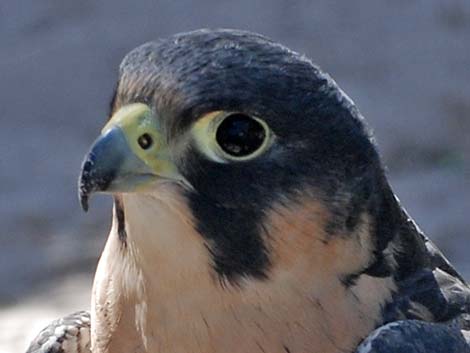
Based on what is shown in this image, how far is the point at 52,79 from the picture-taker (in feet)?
33.0

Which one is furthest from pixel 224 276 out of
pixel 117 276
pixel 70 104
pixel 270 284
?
pixel 70 104

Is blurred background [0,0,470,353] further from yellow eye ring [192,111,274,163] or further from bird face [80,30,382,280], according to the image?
yellow eye ring [192,111,274,163]

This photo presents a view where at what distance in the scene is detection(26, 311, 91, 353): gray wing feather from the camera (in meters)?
5.26

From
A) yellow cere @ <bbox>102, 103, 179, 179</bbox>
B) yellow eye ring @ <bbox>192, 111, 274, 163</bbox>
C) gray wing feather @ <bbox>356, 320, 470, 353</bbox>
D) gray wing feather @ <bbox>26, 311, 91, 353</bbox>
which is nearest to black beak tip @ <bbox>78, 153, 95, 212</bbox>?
yellow cere @ <bbox>102, 103, 179, 179</bbox>

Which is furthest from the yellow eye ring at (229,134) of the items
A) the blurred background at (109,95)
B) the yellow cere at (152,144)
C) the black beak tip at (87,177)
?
the blurred background at (109,95)

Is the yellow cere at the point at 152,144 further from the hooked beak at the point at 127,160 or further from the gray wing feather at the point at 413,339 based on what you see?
the gray wing feather at the point at 413,339

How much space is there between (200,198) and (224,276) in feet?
0.96

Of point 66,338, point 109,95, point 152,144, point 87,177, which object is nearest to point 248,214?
point 152,144

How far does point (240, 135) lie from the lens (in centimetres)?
426

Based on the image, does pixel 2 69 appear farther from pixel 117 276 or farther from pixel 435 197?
pixel 117 276

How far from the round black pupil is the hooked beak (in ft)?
0.56

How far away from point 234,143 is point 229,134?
43mm

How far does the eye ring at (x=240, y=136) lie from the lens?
4.26m

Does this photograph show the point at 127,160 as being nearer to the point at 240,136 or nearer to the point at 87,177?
the point at 87,177
